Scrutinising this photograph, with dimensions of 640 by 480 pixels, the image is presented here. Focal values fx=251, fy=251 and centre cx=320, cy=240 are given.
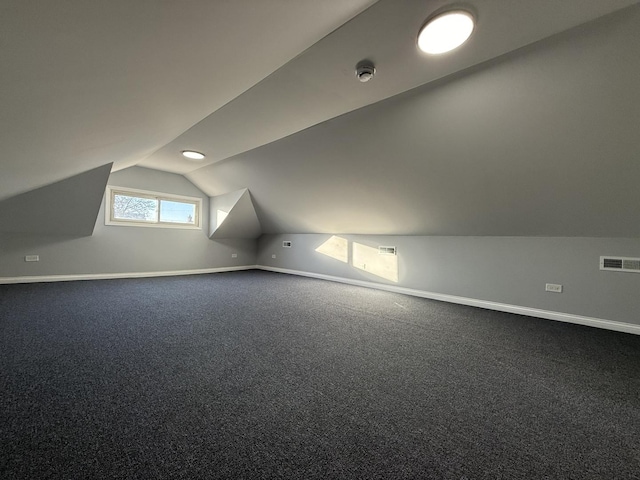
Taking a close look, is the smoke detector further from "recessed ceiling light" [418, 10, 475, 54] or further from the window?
the window

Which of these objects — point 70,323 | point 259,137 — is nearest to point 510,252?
point 259,137

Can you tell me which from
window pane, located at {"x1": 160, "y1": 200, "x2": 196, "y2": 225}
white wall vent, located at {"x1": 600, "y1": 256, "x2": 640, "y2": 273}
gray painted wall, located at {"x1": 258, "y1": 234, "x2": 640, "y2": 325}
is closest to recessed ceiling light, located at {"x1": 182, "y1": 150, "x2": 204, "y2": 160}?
window pane, located at {"x1": 160, "y1": 200, "x2": 196, "y2": 225}

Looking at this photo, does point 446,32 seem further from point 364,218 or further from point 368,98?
point 364,218

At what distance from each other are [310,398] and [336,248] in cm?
441

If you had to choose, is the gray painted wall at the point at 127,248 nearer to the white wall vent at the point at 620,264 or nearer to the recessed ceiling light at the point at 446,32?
the recessed ceiling light at the point at 446,32

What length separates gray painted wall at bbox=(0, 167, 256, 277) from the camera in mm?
4633

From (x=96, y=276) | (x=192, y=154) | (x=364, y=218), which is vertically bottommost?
(x=96, y=276)

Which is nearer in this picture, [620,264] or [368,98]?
[368,98]

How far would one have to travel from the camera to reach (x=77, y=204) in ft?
14.6

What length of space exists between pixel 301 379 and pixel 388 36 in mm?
2413

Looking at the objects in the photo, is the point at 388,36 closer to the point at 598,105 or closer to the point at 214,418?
the point at 598,105

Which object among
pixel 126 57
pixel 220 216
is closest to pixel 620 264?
pixel 126 57

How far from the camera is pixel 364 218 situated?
4820 mm

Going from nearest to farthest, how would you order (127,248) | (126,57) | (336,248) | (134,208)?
(126,57)
(127,248)
(134,208)
(336,248)
